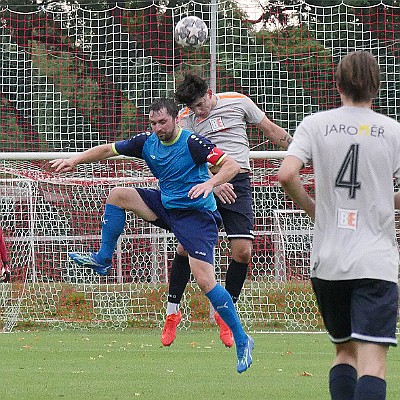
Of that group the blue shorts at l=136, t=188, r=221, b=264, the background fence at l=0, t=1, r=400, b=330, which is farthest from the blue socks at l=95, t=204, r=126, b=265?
the background fence at l=0, t=1, r=400, b=330

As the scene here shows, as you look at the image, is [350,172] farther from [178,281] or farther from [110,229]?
[178,281]

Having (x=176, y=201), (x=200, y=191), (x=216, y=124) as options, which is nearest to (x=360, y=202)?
(x=200, y=191)

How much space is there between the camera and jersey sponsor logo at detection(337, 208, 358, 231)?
14.6 feet

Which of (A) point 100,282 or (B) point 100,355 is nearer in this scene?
(B) point 100,355

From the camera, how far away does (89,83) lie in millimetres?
15227

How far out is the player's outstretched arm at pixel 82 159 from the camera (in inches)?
285

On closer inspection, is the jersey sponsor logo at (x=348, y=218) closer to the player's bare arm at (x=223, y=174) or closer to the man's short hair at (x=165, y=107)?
the player's bare arm at (x=223, y=174)

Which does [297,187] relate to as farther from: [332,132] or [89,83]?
[89,83]

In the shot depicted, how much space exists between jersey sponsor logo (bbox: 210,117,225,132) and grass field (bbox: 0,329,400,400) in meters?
1.94

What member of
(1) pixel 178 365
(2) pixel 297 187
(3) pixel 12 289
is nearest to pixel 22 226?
(3) pixel 12 289

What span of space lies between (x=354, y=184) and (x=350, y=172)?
0.18 ft

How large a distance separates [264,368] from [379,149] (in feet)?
14.3

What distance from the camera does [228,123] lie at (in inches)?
336

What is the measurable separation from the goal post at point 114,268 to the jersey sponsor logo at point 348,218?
855 centimetres
